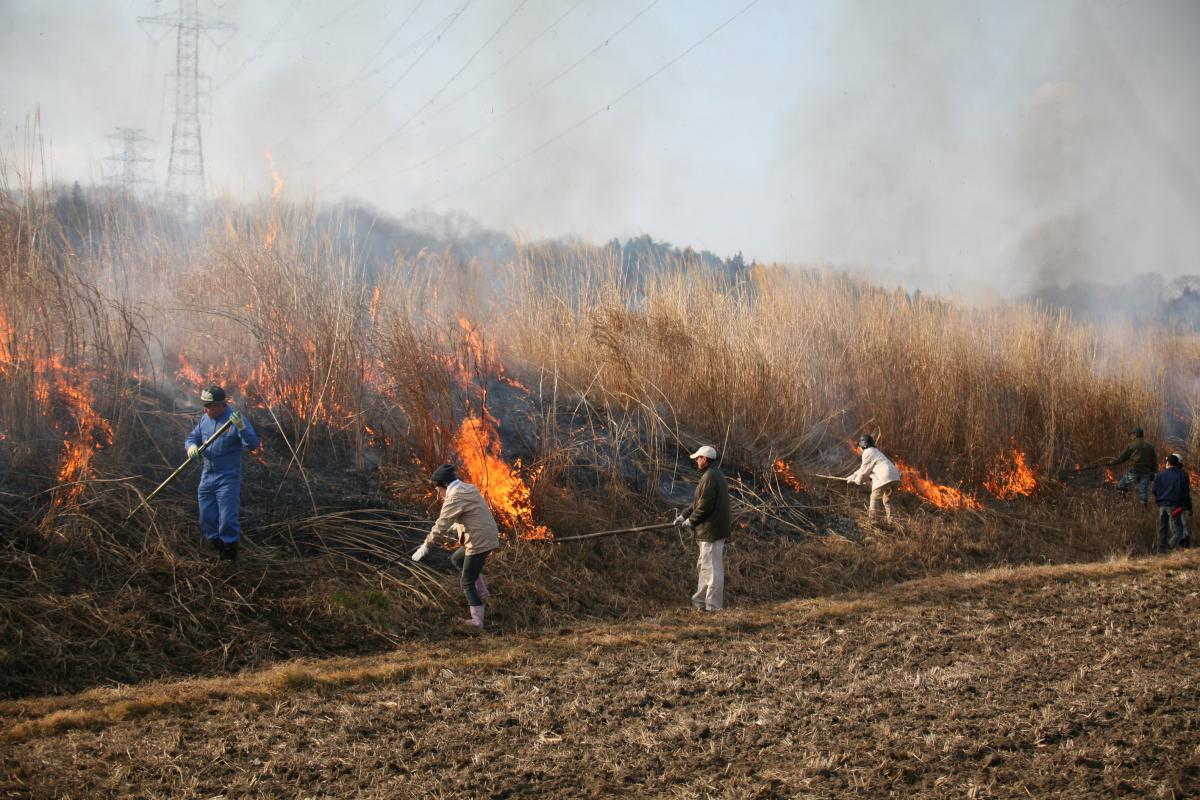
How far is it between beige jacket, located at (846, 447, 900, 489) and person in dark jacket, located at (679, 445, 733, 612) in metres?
4.03

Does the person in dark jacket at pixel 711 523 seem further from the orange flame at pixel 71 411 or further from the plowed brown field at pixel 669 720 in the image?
the orange flame at pixel 71 411

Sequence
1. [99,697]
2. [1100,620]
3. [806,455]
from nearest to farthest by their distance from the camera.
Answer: [99,697] < [1100,620] < [806,455]

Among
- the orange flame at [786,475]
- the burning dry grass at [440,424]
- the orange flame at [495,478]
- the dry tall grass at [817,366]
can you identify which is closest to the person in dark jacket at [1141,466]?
the burning dry grass at [440,424]

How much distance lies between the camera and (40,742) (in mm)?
5027

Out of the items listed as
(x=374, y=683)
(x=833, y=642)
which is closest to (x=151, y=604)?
(x=374, y=683)

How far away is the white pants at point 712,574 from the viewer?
884cm

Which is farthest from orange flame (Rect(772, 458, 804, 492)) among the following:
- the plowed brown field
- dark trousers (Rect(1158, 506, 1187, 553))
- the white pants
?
the plowed brown field

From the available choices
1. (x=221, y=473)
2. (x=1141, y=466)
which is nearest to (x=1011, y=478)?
(x=1141, y=466)

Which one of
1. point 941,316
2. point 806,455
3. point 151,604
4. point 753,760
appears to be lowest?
point 753,760

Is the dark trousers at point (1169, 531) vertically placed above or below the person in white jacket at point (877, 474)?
below

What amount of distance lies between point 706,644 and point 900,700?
6.43 feet

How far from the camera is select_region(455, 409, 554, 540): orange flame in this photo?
392 inches

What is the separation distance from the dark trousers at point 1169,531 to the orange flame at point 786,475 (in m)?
5.01

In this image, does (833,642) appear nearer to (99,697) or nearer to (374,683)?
(374,683)
